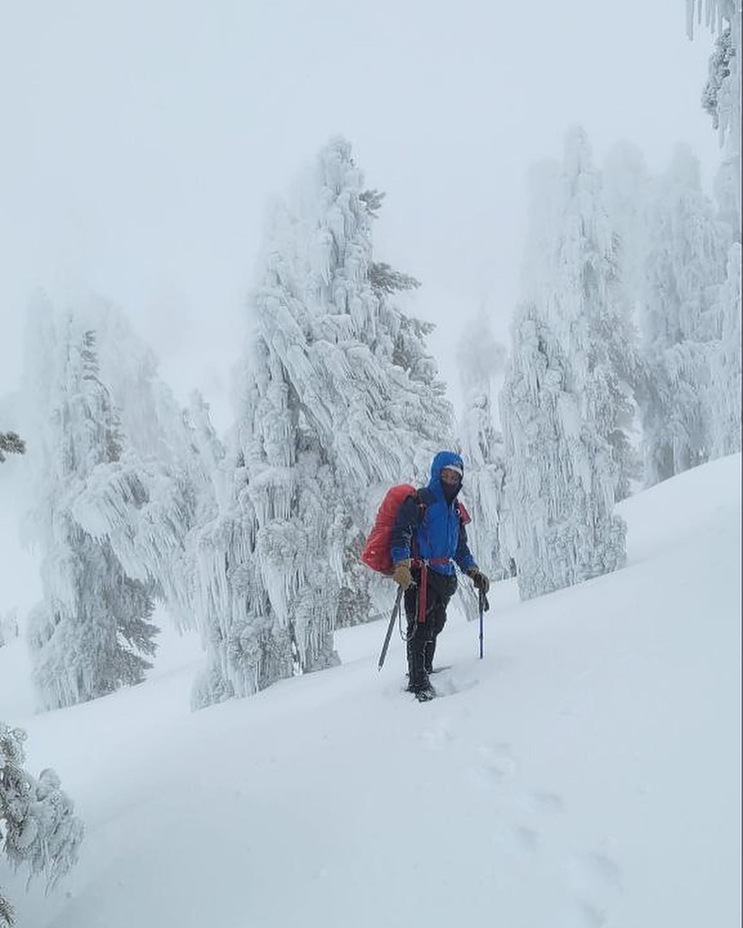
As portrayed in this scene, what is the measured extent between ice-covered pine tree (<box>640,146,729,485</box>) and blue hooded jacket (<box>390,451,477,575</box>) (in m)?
9.91

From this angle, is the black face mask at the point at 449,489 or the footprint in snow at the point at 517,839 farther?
the black face mask at the point at 449,489

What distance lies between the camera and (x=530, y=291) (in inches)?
338

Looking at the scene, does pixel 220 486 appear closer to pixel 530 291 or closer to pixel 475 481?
pixel 475 481

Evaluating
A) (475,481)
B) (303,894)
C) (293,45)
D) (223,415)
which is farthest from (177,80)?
(303,894)

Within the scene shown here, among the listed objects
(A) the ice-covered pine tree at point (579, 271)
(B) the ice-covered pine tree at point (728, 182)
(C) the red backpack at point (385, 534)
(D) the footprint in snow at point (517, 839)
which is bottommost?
(D) the footprint in snow at point (517, 839)

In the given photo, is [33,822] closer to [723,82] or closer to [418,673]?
[418,673]

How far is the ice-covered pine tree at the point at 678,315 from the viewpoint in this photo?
12633 millimetres

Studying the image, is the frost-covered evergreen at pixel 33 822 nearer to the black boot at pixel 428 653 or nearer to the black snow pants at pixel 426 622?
the black snow pants at pixel 426 622

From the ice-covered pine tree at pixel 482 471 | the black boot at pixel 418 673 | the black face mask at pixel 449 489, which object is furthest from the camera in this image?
the ice-covered pine tree at pixel 482 471

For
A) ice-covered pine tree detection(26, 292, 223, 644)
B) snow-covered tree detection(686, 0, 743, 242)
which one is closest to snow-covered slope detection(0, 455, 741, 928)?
snow-covered tree detection(686, 0, 743, 242)

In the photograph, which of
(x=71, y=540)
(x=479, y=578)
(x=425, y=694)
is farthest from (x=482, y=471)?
(x=71, y=540)

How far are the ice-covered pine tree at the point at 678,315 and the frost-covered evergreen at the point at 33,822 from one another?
500 inches

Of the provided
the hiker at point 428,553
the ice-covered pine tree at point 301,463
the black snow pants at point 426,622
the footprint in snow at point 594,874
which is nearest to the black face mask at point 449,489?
the hiker at point 428,553

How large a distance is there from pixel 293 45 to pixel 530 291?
510cm
